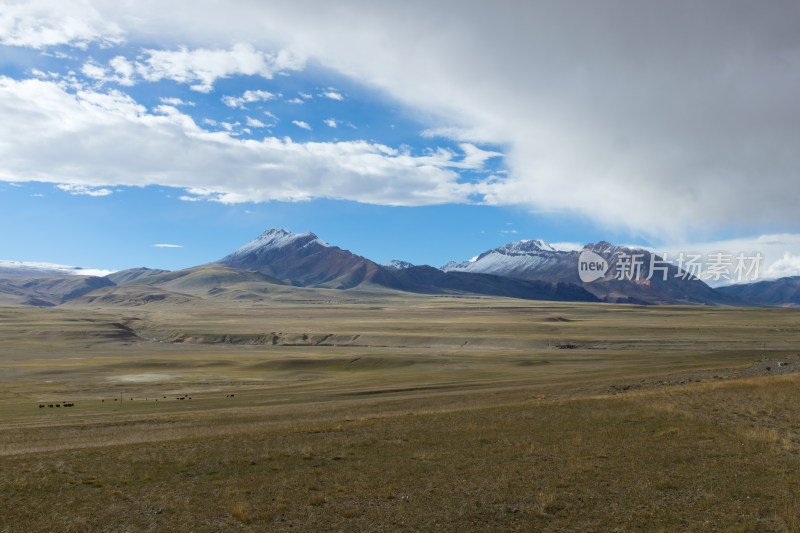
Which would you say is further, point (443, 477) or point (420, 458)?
point (420, 458)

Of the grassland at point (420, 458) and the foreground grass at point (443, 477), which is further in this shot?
the grassland at point (420, 458)

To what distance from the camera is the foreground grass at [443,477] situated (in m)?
14.9

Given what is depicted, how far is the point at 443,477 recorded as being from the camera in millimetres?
18875

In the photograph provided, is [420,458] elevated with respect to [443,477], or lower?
lower

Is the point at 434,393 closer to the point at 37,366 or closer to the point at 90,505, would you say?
the point at 90,505

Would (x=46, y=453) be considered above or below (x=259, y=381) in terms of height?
above

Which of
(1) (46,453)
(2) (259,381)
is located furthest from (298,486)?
(2) (259,381)

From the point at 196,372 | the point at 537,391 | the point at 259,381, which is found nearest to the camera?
the point at 537,391

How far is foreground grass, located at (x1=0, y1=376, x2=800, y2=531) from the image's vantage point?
48.8 feet

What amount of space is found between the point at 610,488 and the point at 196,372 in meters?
71.1

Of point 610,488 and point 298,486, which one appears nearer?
point 610,488

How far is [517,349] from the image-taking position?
106 metres

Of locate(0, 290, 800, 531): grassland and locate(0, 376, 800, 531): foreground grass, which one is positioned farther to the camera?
locate(0, 290, 800, 531): grassland

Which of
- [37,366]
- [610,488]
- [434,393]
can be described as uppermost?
[610,488]
